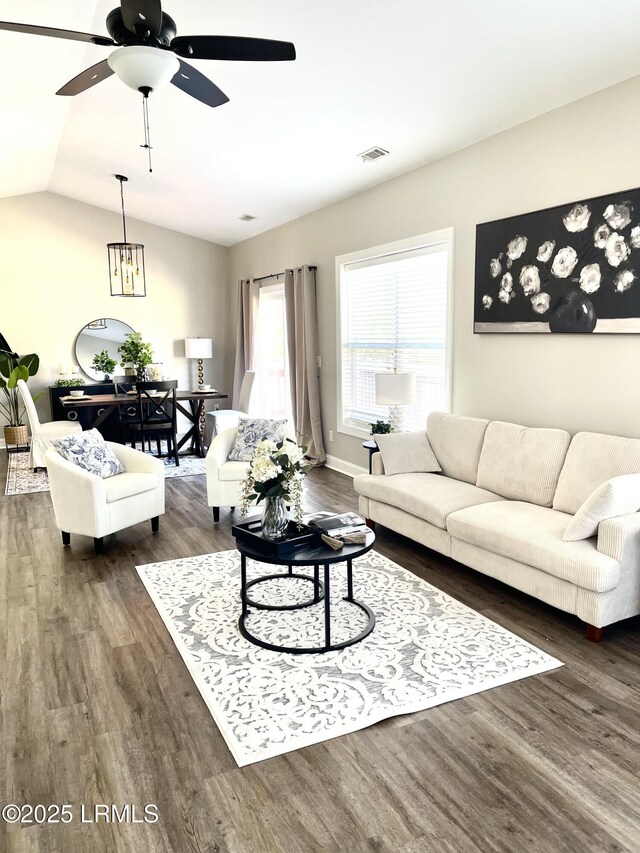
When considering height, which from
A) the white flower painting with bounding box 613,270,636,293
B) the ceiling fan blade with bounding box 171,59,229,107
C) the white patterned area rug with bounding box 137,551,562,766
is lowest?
the white patterned area rug with bounding box 137,551,562,766

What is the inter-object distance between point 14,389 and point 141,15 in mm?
6815

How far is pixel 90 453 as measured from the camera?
4.51 metres

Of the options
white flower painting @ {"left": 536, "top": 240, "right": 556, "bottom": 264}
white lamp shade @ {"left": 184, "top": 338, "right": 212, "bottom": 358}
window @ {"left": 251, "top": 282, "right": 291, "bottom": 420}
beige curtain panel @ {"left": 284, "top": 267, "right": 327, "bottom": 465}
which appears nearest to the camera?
white flower painting @ {"left": 536, "top": 240, "right": 556, "bottom": 264}

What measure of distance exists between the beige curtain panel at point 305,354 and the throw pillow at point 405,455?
7.55 feet

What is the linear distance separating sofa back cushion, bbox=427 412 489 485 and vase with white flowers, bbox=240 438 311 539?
5.56ft

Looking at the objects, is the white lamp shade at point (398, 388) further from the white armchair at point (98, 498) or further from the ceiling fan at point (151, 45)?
the ceiling fan at point (151, 45)

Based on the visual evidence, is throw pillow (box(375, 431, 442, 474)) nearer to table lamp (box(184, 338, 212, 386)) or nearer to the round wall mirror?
table lamp (box(184, 338, 212, 386))

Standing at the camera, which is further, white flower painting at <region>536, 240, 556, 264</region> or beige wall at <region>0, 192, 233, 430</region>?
beige wall at <region>0, 192, 233, 430</region>

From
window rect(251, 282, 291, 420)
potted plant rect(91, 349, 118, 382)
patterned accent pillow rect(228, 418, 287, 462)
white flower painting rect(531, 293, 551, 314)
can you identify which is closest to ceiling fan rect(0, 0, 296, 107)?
white flower painting rect(531, 293, 551, 314)

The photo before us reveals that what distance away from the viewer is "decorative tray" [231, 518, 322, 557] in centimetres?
292

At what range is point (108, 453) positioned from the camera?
4672 mm

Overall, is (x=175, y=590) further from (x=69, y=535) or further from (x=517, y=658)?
(x=517, y=658)

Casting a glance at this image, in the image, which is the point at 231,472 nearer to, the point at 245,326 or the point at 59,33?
the point at 59,33

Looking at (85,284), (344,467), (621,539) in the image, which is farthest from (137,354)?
(621,539)
